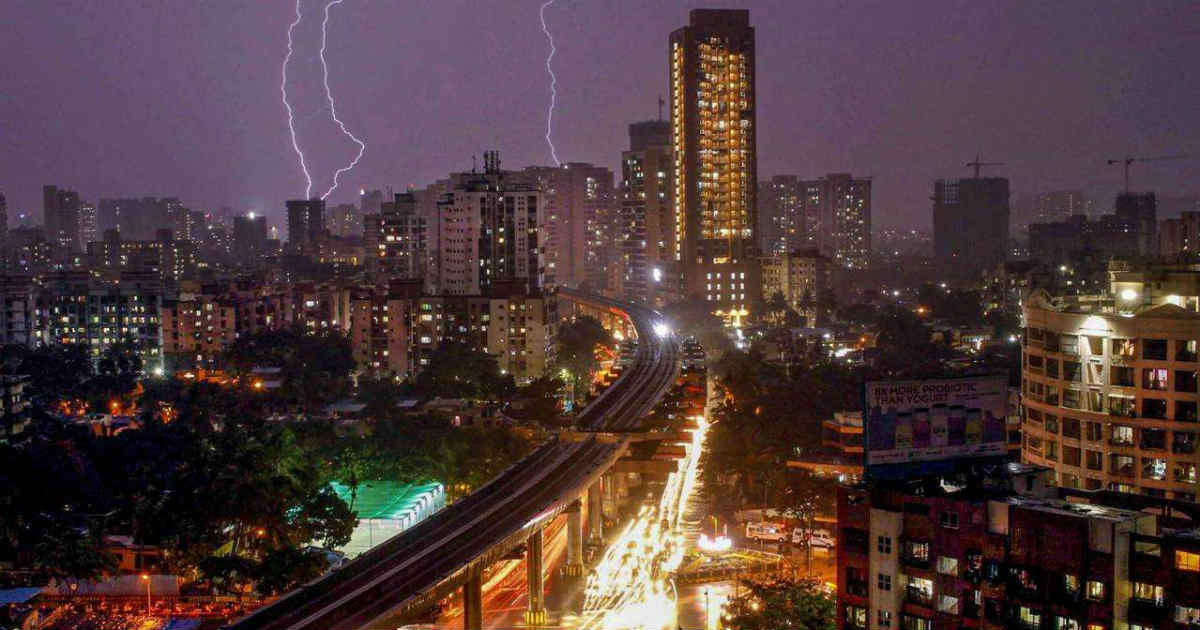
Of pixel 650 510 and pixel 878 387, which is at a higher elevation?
pixel 878 387

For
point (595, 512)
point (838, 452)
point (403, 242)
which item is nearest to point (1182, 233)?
point (838, 452)

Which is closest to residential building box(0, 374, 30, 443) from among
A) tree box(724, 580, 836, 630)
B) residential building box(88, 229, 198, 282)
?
tree box(724, 580, 836, 630)

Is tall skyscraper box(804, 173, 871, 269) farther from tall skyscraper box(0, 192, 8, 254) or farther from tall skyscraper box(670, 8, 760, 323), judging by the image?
tall skyscraper box(0, 192, 8, 254)

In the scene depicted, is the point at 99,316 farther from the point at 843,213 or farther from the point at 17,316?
the point at 843,213

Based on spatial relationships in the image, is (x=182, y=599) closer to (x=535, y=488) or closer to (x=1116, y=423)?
(x=535, y=488)

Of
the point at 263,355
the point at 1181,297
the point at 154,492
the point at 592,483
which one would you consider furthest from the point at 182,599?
the point at 263,355

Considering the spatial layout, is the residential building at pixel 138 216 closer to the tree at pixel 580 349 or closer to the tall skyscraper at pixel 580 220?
the tall skyscraper at pixel 580 220

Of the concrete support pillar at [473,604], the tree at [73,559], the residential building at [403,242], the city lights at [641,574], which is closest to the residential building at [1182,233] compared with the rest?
the city lights at [641,574]
